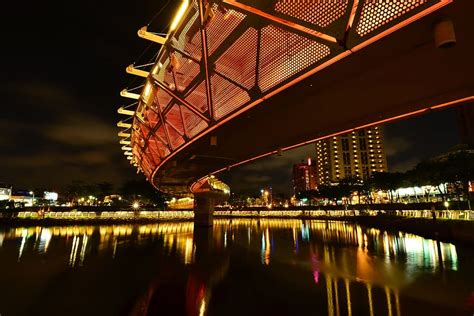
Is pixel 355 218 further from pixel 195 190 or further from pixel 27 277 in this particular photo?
pixel 27 277

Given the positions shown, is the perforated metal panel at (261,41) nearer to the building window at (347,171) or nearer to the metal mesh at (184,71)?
the metal mesh at (184,71)

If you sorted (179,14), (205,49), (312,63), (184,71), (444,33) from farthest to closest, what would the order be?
(184,71), (205,49), (179,14), (312,63), (444,33)

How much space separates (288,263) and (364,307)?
7035mm

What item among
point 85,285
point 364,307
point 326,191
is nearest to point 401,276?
point 364,307

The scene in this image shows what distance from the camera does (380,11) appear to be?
17.1ft

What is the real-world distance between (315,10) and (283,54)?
5.78ft

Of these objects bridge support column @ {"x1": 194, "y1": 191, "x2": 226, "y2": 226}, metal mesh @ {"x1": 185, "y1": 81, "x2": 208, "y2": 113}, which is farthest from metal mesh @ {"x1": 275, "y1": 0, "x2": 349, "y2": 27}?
bridge support column @ {"x1": 194, "y1": 191, "x2": 226, "y2": 226}

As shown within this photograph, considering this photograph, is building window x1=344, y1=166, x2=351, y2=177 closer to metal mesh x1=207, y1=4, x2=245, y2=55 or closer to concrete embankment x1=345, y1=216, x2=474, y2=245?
concrete embankment x1=345, y1=216, x2=474, y2=245

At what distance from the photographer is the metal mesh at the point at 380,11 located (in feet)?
16.4

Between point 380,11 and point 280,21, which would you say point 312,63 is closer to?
point 280,21

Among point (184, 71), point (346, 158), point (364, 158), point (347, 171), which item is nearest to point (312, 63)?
point (184, 71)

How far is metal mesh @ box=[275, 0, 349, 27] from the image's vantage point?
18.4 ft

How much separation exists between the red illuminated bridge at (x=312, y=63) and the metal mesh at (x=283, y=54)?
27 mm

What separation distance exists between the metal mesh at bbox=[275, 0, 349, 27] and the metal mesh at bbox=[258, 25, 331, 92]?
0.64m
